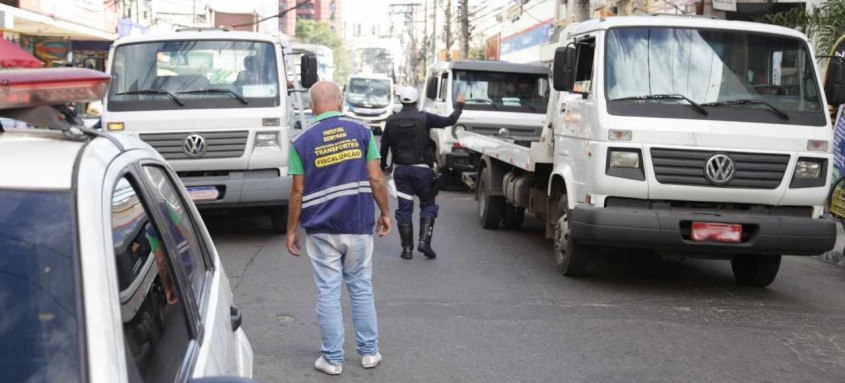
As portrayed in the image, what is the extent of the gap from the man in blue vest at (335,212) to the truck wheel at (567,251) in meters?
3.06

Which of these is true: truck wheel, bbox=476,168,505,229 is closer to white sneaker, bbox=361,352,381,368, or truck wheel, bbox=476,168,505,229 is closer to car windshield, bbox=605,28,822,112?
car windshield, bbox=605,28,822,112

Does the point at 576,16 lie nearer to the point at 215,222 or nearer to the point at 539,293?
the point at 215,222

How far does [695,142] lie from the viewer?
7961 mm

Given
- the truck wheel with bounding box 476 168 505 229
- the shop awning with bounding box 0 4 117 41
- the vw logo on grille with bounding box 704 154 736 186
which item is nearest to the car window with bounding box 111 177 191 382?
the vw logo on grille with bounding box 704 154 736 186

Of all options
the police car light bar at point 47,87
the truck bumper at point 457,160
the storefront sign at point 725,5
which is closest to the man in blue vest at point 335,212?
the police car light bar at point 47,87

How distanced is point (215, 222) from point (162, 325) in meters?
10.4

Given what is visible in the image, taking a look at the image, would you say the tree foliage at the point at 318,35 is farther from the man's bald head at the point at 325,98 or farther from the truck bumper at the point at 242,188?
the man's bald head at the point at 325,98

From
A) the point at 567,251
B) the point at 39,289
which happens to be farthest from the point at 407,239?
the point at 39,289

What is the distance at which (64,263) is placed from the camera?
6.93 ft

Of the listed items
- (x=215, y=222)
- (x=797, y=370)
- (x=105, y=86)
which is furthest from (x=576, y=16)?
(x=105, y=86)

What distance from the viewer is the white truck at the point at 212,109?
10.5 meters

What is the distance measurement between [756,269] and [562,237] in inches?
71.2

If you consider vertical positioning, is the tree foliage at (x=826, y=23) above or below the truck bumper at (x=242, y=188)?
above

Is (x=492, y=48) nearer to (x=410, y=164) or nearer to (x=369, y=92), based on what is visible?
(x=369, y=92)
